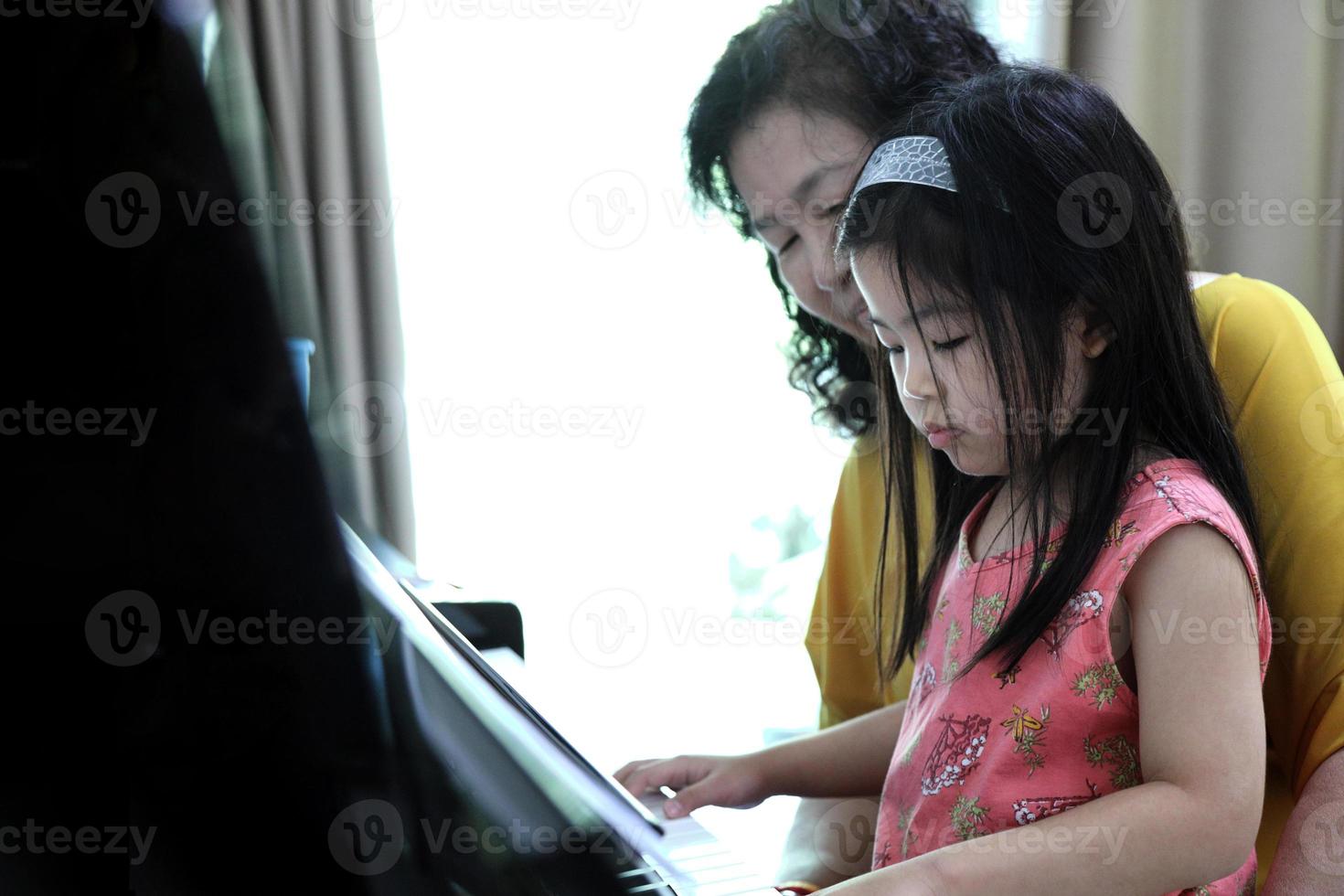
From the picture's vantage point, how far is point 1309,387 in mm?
966

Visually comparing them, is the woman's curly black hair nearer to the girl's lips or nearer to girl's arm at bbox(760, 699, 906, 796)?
the girl's lips

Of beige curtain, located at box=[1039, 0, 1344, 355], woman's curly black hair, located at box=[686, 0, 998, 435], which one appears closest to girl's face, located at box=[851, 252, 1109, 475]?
woman's curly black hair, located at box=[686, 0, 998, 435]

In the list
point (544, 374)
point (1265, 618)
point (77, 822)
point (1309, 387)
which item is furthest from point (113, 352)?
point (544, 374)

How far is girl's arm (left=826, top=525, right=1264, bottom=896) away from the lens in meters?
0.72

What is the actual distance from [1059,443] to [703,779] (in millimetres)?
465

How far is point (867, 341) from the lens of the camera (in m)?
1.22

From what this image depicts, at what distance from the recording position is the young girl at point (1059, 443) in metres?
0.79

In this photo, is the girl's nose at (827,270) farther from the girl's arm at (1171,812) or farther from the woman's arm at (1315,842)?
the woman's arm at (1315,842)

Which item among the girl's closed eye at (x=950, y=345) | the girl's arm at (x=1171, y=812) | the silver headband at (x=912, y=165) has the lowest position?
the girl's arm at (x=1171, y=812)

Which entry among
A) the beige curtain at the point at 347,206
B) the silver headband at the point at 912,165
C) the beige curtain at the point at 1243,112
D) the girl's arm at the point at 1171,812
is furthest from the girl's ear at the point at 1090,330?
the beige curtain at the point at 347,206

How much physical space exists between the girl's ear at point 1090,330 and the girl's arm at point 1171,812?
0.21 metres

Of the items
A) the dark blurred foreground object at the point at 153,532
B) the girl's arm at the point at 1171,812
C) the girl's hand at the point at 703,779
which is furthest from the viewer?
the girl's hand at the point at 703,779

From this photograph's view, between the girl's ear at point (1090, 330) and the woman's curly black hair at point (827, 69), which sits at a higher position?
the woman's curly black hair at point (827, 69)

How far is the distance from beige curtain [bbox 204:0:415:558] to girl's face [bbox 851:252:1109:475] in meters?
1.22
